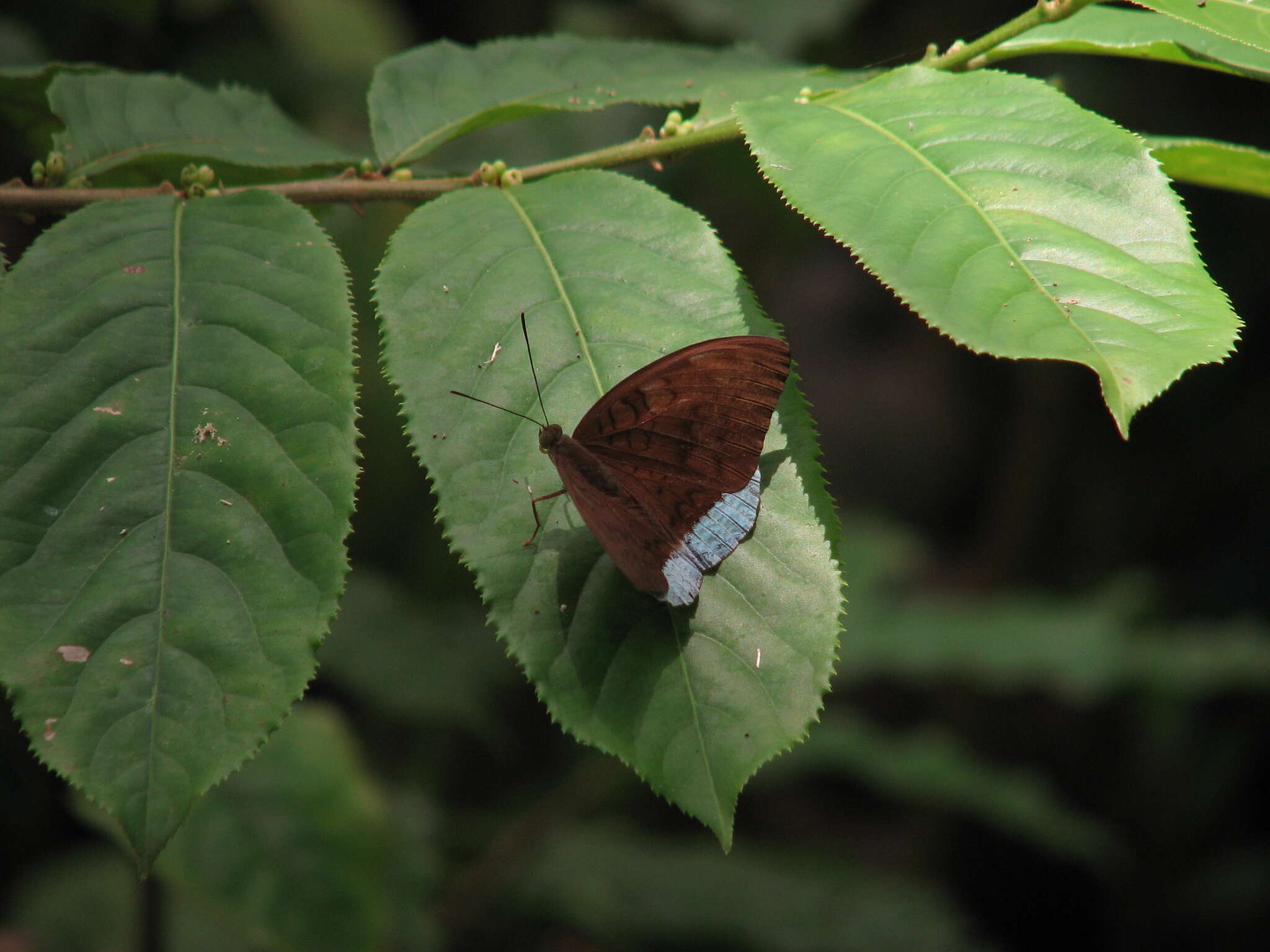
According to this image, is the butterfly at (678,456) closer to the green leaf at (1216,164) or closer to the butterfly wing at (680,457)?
the butterfly wing at (680,457)

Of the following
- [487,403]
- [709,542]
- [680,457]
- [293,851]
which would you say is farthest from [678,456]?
[293,851]

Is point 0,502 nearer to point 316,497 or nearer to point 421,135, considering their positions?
point 316,497

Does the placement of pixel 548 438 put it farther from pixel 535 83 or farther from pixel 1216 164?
pixel 1216 164

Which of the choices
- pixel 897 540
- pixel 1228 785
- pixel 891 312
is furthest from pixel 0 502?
pixel 891 312

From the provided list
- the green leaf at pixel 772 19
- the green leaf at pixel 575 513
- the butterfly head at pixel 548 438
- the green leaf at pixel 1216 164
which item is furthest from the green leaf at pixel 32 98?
the green leaf at pixel 772 19

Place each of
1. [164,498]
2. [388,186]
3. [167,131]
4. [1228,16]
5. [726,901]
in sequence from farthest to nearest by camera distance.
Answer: [726,901], [167,131], [388,186], [1228,16], [164,498]

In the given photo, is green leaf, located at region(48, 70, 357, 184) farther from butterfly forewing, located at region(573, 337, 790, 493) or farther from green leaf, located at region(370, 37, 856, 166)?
butterfly forewing, located at region(573, 337, 790, 493)
